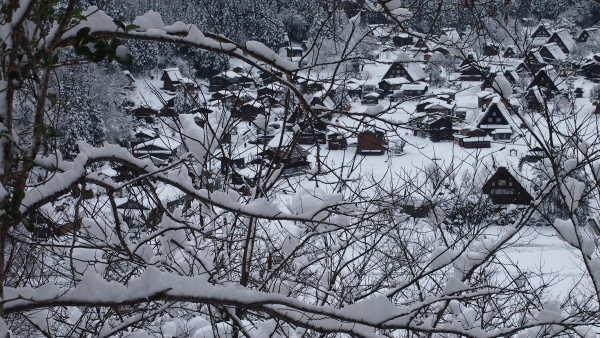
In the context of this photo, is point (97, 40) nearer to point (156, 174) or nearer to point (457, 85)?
point (156, 174)

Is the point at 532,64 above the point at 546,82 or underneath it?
underneath

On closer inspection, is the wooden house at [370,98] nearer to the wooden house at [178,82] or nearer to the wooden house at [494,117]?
the wooden house at [494,117]

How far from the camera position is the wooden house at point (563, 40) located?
102 ft

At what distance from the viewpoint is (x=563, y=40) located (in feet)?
105

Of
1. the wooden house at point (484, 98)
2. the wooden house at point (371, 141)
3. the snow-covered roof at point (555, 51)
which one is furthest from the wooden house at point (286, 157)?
the snow-covered roof at point (555, 51)

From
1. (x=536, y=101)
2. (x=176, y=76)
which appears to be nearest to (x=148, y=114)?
(x=176, y=76)

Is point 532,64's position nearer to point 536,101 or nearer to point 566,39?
point 536,101

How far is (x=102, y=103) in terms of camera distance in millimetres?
20359

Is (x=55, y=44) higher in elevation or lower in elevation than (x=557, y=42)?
lower

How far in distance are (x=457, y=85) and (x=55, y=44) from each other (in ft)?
85.7

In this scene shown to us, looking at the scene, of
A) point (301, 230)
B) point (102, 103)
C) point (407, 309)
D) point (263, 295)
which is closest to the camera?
point (263, 295)

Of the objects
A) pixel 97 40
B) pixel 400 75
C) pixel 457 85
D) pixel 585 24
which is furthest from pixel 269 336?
pixel 585 24

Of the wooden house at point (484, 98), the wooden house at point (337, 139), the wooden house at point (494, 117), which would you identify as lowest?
the wooden house at point (337, 139)

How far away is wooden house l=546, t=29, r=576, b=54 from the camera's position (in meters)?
31.1
